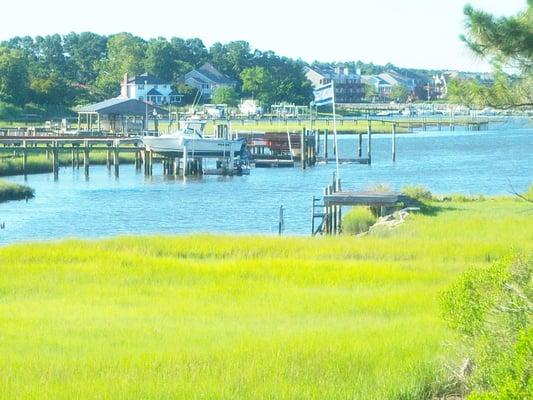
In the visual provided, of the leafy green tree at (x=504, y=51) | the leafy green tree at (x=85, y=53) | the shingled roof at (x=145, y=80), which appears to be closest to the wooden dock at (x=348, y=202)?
the leafy green tree at (x=504, y=51)

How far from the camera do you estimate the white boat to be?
74.6 metres

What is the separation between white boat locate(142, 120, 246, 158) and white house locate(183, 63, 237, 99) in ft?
219

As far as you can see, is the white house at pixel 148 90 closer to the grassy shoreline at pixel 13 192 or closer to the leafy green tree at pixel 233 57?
the leafy green tree at pixel 233 57

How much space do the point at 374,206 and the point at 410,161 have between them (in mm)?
50939

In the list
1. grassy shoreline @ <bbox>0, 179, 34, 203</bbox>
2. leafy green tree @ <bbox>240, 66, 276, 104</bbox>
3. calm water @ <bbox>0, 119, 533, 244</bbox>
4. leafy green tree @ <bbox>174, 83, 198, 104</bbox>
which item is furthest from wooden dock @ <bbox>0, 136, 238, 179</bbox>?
leafy green tree @ <bbox>240, 66, 276, 104</bbox>

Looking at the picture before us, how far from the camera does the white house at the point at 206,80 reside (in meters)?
146

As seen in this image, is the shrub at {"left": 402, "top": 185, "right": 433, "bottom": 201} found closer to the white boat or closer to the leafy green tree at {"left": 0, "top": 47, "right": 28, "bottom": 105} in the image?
the white boat

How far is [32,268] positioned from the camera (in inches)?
933

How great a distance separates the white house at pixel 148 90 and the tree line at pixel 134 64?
434cm

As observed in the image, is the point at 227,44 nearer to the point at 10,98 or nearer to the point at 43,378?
the point at 10,98

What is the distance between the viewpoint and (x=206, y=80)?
149 meters

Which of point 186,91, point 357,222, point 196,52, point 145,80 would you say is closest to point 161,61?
point 186,91

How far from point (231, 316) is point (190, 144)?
5761cm

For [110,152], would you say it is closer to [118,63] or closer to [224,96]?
[224,96]
